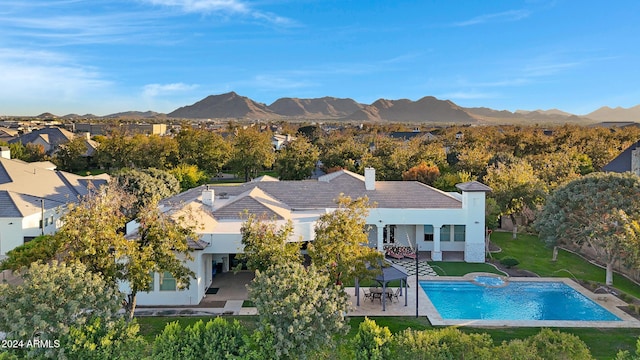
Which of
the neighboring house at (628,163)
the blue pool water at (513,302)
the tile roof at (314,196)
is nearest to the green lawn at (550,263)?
the blue pool water at (513,302)

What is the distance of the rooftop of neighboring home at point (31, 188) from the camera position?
32.9 meters

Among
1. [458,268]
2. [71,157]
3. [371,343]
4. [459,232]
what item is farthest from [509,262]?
[71,157]

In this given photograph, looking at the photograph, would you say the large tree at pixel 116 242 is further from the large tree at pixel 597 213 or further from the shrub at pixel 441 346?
the large tree at pixel 597 213

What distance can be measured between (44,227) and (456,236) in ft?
99.3

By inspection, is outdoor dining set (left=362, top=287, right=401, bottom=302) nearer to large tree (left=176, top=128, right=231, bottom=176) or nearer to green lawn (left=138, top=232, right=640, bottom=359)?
green lawn (left=138, top=232, right=640, bottom=359)

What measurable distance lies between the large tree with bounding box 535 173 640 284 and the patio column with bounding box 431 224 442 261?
20.3 feet

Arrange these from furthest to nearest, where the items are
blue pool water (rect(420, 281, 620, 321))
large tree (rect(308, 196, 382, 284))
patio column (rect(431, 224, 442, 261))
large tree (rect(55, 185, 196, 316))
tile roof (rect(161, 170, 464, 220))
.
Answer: patio column (rect(431, 224, 442, 261)) → tile roof (rect(161, 170, 464, 220)) → blue pool water (rect(420, 281, 620, 321)) → large tree (rect(308, 196, 382, 284)) → large tree (rect(55, 185, 196, 316))

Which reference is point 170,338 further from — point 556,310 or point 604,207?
point 604,207

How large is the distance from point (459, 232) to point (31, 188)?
112 feet

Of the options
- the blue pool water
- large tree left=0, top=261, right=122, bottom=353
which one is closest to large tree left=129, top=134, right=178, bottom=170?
the blue pool water

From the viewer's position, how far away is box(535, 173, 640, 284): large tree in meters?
22.7

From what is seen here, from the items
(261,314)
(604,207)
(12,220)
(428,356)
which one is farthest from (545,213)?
(12,220)

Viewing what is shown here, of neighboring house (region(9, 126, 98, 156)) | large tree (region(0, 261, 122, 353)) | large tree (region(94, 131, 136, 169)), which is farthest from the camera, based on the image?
neighboring house (region(9, 126, 98, 156))

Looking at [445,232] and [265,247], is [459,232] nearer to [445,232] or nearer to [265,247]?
[445,232]
